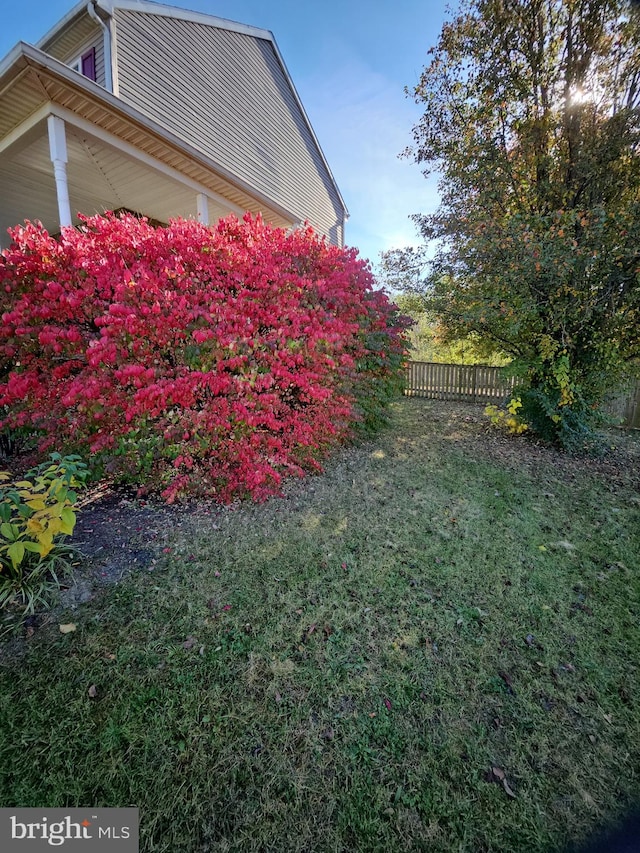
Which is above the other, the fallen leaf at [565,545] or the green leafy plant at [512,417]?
the green leafy plant at [512,417]

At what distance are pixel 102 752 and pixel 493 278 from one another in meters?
6.18

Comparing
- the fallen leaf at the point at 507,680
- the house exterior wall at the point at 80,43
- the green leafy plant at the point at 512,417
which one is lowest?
the fallen leaf at the point at 507,680

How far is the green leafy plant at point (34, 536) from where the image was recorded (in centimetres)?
211

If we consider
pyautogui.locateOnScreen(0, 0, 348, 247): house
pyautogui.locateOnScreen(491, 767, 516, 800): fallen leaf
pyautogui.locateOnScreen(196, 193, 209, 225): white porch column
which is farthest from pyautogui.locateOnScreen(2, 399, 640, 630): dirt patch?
pyautogui.locateOnScreen(196, 193, 209, 225): white porch column

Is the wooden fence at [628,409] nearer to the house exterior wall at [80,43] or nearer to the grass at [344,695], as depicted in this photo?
the grass at [344,695]

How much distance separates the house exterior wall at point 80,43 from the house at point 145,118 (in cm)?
2

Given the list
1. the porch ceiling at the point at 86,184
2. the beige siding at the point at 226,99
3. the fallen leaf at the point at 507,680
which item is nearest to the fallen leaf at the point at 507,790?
the fallen leaf at the point at 507,680

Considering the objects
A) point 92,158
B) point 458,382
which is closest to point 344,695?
point 92,158

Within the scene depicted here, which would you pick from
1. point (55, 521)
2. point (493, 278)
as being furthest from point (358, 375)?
point (55, 521)

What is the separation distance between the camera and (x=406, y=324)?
612cm

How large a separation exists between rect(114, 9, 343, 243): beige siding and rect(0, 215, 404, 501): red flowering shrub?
19.4 ft

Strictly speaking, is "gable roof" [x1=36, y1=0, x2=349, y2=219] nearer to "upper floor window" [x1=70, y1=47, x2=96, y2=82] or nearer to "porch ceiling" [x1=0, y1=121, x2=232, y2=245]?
"upper floor window" [x1=70, y1=47, x2=96, y2=82]

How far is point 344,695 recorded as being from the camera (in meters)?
1.85

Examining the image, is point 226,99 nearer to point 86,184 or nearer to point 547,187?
point 86,184
